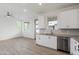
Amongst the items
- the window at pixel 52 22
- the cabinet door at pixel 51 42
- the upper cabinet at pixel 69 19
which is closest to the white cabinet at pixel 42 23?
the window at pixel 52 22

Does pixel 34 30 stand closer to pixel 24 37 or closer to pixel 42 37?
pixel 24 37

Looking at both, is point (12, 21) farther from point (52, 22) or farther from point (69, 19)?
point (69, 19)

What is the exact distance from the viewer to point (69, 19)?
434 cm

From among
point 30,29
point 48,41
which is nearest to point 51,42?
point 48,41

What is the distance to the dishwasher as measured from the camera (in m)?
4.15

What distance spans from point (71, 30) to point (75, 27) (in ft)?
1.23

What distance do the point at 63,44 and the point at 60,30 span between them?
0.61m

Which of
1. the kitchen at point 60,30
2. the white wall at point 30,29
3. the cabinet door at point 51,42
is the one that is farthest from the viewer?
the cabinet door at point 51,42

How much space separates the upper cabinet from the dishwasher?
1.52 ft

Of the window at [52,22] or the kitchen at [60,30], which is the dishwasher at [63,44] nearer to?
the kitchen at [60,30]

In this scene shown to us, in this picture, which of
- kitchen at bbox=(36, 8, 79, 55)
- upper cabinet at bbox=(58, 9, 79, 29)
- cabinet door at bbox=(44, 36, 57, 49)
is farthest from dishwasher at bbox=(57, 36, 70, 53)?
upper cabinet at bbox=(58, 9, 79, 29)

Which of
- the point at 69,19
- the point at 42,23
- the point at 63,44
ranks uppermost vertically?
the point at 69,19

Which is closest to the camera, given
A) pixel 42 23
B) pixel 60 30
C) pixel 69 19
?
pixel 42 23

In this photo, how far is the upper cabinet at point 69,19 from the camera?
415 centimetres
